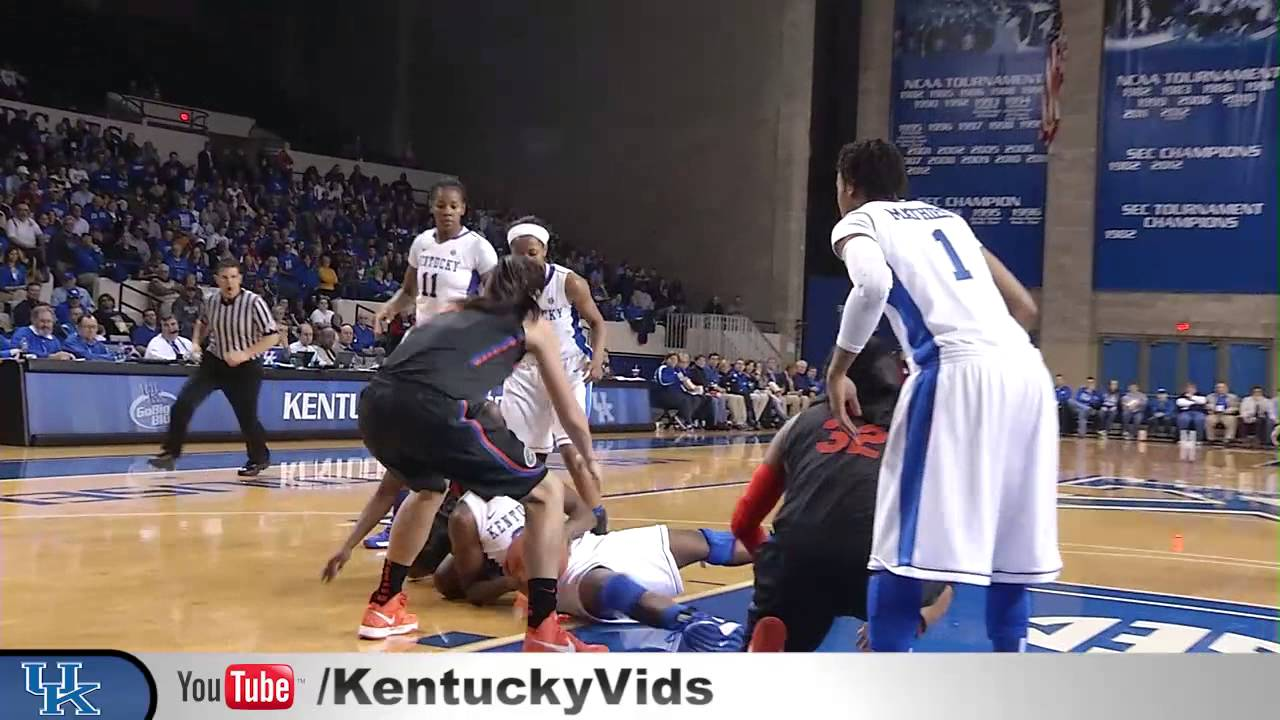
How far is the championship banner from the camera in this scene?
298 centimetres

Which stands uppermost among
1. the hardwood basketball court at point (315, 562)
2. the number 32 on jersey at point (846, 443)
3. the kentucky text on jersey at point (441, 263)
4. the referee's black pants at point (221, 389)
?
the kentucky text on jersey at point (441, 263)

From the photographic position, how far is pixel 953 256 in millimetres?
3207

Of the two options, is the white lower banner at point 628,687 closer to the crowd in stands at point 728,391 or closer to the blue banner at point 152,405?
the blue banner at point 152,405

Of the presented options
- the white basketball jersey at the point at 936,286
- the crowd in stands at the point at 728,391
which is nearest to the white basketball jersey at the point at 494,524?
the white basketball jersey at the point at 936,286

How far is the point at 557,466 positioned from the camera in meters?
10.5

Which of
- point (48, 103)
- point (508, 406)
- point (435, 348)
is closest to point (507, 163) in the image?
point (48, 103)

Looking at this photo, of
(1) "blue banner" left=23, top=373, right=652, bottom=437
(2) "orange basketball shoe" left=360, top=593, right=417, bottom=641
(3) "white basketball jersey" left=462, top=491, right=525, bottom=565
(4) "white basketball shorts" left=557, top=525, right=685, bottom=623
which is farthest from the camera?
(1) "blue banner" left=23, top=373, right=652, bottom=437

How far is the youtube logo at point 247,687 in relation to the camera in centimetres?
300

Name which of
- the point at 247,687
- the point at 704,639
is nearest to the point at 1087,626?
the point at 704,639

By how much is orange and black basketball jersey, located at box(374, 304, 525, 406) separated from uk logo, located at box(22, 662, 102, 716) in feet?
4.05

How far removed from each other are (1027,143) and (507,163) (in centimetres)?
1232

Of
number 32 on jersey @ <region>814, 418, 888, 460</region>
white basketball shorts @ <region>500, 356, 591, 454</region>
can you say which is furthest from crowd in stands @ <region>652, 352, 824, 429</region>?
number 32 on jersey @ <region>814, 418, 888, 460</region>

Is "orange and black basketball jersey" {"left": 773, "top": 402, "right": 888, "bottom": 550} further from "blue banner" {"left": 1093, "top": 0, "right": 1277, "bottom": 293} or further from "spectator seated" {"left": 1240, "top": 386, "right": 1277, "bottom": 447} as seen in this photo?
"spectator seated" {"left": 1240, "top": 386, "right": 1277, "bottom": 447}

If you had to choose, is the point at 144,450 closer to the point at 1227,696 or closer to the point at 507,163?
the point at 1227,696
